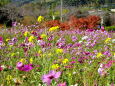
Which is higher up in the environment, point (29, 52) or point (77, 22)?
point (29, 52)

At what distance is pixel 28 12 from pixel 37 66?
3204 centimetres

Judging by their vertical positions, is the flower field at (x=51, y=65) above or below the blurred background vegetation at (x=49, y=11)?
above

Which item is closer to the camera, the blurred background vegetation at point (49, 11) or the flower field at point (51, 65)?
the flower field at point (51, 65)

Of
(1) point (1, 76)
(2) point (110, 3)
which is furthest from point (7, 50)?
(2) point (110, 3)

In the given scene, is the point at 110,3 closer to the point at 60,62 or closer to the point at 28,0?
the point at 28,0

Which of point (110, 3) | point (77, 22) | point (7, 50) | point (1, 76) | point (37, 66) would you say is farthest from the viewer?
point (110, 3)

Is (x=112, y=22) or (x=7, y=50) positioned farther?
(x=112, y=22)

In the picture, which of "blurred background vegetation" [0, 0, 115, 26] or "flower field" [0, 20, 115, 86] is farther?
"blurred background vegetation" [0, 0, 115, 26]

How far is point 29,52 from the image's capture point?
3.23m

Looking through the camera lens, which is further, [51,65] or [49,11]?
[49,11]

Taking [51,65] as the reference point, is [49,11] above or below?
below

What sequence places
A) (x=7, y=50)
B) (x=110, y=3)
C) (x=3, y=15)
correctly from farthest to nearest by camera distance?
(x=110, y=3)
(x=3, y=15)
(x=7, y=50)

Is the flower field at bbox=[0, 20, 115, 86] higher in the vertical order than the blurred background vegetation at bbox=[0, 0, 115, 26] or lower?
higher

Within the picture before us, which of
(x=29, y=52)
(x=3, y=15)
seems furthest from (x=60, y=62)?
(x=3, y=15)
